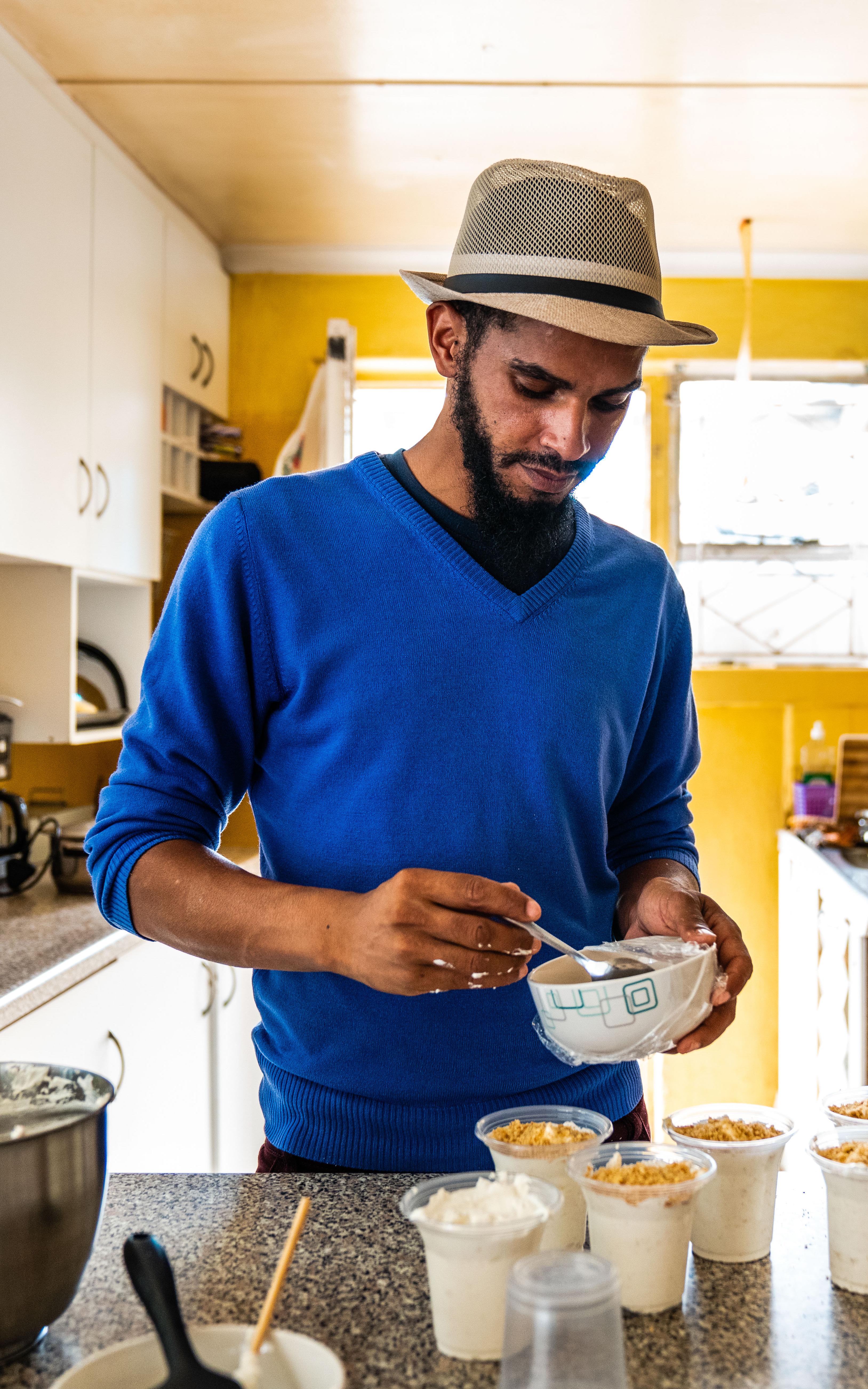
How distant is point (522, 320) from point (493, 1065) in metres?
0.73

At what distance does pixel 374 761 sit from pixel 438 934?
0.28 m

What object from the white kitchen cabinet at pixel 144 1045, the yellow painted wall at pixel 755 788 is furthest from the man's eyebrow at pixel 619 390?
the yellow painted wall at pixel 755 788

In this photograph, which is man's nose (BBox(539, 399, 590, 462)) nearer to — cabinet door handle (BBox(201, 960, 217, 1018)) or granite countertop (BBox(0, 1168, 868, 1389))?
granite countertop (BBox(0, 1168, 868, 1389))

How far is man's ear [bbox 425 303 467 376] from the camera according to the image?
122 centimetres

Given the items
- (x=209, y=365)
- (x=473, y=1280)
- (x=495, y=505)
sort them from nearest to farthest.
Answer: (x=473, y=1280)
(x=495, y=505)
(x=209, y=365)

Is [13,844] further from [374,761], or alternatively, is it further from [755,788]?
[755,788]

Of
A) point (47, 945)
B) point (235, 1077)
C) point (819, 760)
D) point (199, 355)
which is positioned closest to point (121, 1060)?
point (47, 945)

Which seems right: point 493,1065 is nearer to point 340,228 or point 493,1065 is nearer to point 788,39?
point 788,39

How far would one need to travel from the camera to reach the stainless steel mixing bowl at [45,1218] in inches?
28.7

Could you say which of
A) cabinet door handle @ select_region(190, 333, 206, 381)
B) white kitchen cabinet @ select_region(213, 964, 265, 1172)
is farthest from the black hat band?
cabinet door handle @ select_region(190, 333, 206, 381)

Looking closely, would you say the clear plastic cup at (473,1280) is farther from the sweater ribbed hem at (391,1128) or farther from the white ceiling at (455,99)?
the white ceiling at (455,99)

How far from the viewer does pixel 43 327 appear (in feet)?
7.49

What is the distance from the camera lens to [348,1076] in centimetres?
114

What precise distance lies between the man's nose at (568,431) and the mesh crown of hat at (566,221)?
120 millimetres
